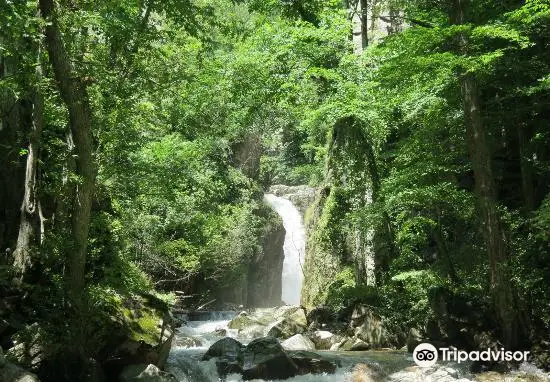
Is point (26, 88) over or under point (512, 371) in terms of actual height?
over

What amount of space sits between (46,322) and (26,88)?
334cm

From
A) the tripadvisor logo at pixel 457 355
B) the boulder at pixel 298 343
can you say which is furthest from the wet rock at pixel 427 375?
the boulder at pixel 298 343

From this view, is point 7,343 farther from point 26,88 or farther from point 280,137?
point 280,137

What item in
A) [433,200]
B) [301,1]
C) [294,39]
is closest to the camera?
[433,200]

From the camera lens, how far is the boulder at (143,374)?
26.3 feet

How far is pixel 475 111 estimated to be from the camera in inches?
365

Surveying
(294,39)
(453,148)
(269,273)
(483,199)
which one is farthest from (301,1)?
(269,273)

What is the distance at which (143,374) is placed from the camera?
26.7 ft

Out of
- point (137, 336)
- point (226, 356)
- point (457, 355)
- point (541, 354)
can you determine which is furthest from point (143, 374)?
point (541, 354)

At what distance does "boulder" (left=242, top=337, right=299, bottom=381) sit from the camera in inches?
370

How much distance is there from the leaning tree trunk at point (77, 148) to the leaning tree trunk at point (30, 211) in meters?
0.78

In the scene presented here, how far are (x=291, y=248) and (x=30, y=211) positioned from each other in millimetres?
23764

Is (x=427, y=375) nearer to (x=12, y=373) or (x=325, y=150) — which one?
(x=12, y=373)

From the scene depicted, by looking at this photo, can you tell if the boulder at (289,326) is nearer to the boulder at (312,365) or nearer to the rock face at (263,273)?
the boulder at (312,365)
